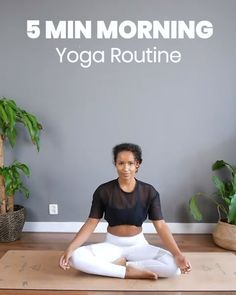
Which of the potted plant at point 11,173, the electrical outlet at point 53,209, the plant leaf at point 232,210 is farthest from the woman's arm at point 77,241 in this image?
the plant leaf at point 232,210

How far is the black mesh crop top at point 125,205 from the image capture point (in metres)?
1.92

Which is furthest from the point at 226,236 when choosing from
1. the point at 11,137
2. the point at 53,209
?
the point at 11,137

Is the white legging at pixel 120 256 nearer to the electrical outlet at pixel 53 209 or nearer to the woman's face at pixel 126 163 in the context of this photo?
the woman's face at pixel 126 163

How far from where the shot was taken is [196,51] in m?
2.72

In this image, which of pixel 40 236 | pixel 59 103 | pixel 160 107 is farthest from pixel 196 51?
pixel 40 236

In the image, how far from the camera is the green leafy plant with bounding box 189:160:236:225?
2414mm

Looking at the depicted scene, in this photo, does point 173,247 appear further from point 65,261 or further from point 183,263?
point 65,261

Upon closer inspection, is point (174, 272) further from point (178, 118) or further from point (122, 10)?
point (122, 10)

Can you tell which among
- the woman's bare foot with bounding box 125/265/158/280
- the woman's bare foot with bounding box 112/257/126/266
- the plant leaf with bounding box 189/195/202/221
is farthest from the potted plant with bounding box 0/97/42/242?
the plant leaf with bounding box 189/195/202/221

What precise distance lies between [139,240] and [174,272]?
0.28 metres

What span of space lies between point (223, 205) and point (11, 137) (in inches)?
75.2

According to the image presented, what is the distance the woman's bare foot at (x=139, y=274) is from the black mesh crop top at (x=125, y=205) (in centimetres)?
27

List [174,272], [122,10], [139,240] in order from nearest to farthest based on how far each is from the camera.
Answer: [174,272] → [139,240] → [122,10]

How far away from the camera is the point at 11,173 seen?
249 cm
